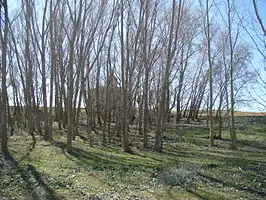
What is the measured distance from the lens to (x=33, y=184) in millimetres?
8375

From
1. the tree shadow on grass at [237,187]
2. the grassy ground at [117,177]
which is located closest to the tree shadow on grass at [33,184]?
the grassy ground at [117,177]

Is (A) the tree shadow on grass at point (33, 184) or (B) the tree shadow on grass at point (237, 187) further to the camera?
(B) the tree shadow on grass at point (237, 187)

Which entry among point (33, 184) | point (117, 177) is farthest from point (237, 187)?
point (33, 184)

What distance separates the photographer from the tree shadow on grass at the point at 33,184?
7.58 m

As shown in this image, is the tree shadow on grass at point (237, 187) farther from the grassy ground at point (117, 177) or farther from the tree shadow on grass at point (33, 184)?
the tree shadow on grass at point (33, 184)

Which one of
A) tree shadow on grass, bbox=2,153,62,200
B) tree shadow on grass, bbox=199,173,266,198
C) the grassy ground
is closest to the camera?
tree shadow on grass, bbox=2,153,62,200

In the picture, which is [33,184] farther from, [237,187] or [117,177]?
[237,187]

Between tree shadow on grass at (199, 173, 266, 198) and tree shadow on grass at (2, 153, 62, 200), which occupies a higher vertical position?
tree shadow on grass at (2, 153, 62, 200)

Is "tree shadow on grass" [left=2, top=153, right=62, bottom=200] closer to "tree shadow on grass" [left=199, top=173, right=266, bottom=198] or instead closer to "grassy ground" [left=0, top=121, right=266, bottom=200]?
"grassy ground" [left=0, top=121, right=266, bottom=200]

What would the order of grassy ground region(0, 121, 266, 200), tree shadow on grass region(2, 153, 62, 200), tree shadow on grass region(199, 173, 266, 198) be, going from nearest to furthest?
1. tree shadow on grass region(2, 153, 62, 200)
2. grassy ground region(0, 121, 266, 200)
3. tree shadow on grass region(199, 173, 266, 198)

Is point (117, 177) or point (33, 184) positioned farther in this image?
point (117, 177)

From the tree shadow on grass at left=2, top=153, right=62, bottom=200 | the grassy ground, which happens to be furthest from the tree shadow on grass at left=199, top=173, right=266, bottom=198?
the tree shadow on grass at left=2, top=153, right=62, bottom=200

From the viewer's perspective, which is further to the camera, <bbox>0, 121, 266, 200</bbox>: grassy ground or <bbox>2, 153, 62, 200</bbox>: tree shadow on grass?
<bbox>0, 121, 266, 200</bbox>: grassy ground

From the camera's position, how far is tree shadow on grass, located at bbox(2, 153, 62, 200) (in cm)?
758
